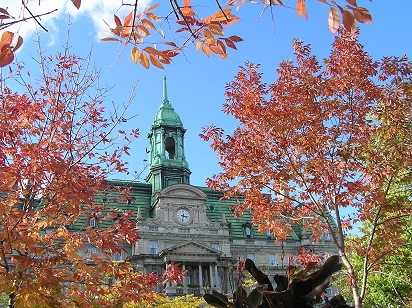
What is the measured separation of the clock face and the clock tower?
14.5ft

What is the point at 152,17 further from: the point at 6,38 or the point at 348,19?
the point at 348,19

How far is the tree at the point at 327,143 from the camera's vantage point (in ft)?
35.4

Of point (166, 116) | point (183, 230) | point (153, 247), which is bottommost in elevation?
point (153, 247)

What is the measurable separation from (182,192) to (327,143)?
35.7 m

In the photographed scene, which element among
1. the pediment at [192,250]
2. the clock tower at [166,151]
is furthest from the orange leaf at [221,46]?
the clock tower at [166,151]

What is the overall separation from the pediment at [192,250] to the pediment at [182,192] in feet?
17.6

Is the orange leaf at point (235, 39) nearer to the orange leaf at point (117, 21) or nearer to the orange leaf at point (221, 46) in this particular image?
the orange leaf at point (221, 46)

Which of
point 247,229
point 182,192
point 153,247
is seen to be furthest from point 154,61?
point 247,229

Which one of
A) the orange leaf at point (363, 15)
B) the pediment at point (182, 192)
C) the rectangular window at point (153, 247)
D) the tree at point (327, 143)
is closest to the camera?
the orange leaf at point (363, 15)

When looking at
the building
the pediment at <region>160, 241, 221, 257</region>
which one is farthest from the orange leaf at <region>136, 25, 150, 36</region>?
the pediment at <region>160, 241, 221, 257</region>

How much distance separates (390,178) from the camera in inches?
443

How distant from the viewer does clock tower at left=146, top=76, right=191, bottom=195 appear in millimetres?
49688

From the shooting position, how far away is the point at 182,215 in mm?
45625

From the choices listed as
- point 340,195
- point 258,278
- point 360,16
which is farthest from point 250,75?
point 360,16
